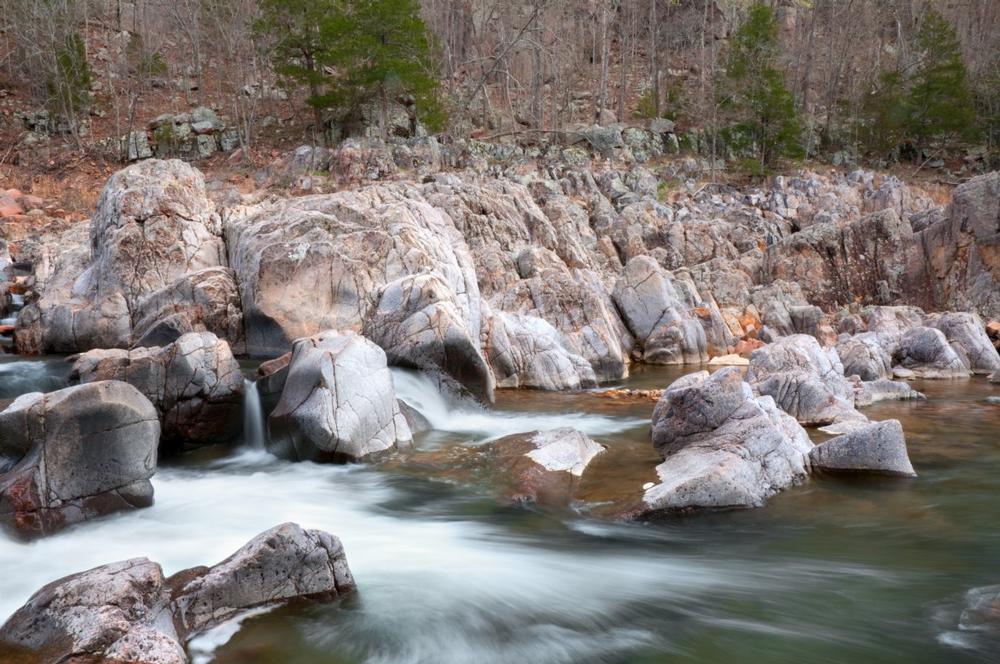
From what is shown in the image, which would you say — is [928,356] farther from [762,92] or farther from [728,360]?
[762,92]

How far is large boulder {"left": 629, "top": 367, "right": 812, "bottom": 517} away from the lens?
7.01 meters

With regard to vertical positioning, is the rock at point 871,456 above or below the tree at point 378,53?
below

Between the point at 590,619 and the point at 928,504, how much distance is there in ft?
14.0

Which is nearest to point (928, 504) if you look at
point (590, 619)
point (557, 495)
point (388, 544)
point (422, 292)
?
point (557, 495)

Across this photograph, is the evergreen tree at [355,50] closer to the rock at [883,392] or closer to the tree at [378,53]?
the tree at [378,53]

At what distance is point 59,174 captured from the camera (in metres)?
32.4

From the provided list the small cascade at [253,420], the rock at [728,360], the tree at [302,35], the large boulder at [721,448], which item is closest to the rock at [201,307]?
the small cascade at [253,420]

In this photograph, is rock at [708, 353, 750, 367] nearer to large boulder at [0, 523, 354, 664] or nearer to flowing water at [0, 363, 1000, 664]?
flowing water at [0, 363, 1000, 664]

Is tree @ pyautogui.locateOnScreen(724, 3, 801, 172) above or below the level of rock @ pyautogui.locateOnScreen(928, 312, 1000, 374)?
above

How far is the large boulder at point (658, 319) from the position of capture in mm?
18031

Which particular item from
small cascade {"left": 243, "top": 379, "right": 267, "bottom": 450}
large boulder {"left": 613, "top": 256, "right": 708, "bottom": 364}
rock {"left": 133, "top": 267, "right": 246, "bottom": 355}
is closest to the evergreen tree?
large boulder {"left": 613, "top": 256, "right": 708, "bottom": 364}

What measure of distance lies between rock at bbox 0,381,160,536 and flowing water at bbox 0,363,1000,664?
0.93 feet

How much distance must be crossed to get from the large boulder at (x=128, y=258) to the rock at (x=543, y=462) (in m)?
9.96

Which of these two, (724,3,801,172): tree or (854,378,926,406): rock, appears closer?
(854,378,926,406): rock
